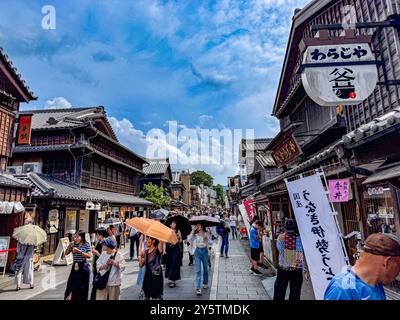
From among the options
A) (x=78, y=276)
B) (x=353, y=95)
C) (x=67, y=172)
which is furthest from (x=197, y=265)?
(x=67, y=172)

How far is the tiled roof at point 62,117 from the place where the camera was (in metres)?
18.4

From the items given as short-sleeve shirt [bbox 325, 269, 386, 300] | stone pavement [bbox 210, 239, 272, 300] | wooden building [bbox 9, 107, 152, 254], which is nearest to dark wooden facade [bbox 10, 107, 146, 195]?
wooden building [bbox 9, 107, 152, 254]

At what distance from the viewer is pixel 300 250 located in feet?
16.8

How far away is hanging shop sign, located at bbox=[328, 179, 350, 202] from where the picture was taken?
482cm

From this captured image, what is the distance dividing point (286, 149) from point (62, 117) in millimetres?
19729

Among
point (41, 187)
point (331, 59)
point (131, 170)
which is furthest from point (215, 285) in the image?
point (131, 170)

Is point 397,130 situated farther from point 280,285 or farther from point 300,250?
point 280,285

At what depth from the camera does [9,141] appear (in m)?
13.0

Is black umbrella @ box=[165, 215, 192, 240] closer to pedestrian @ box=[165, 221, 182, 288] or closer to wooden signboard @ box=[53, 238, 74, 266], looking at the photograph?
pedestrian @ box=[165, 221, 182, 288]

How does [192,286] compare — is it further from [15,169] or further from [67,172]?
[15,169]

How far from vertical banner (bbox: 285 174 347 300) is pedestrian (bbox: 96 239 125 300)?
3.62m

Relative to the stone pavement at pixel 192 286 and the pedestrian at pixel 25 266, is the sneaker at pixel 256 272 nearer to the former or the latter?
the stone pavement at pixel 192 286
